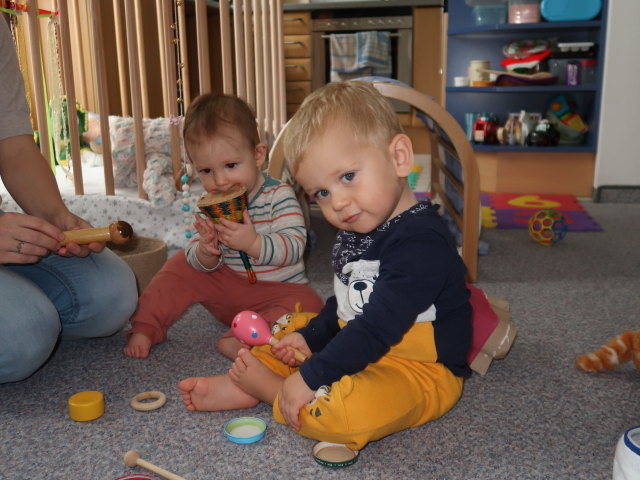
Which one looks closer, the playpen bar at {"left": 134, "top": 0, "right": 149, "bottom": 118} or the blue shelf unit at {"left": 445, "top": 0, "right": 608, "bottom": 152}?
the playpen bar at {"left": 134, "top": 0, "right": 149, "bottom": 118}

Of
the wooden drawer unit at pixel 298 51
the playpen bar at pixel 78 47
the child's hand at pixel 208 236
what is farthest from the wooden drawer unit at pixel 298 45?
the child's hand at pixel 208 236

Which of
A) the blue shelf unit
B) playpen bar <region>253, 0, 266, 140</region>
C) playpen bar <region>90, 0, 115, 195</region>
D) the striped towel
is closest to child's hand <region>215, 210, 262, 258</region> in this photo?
playpen bar <region>90, 0, 115, 195</region>

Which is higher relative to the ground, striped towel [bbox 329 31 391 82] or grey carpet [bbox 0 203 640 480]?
striped towel [bbox 329 31 391 82]

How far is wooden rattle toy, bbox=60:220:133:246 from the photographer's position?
0.97 metres

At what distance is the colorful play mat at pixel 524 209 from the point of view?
2.22 metres

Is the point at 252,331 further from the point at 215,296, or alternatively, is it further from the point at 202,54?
the point at 202,54

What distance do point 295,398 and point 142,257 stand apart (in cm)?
72

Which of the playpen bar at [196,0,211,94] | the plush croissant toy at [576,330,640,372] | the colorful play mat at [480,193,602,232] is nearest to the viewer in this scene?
the plush croissant toy at [576,330,640,372]

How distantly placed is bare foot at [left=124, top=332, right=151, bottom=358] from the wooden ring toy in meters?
0.16

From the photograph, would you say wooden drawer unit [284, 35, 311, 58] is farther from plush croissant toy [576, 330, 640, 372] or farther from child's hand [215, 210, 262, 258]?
plush croissant toy [576, 330, 640, 372]

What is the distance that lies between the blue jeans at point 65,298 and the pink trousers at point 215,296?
55 mm

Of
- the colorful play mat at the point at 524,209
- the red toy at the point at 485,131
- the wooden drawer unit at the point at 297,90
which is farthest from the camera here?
the wooden drawer unit at the point at 297,90

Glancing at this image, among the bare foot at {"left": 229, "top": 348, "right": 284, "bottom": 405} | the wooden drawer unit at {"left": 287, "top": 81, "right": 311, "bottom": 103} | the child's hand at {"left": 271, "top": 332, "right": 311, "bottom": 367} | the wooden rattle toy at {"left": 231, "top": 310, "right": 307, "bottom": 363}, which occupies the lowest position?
the bare foot at {"left": 229, "top": 348, "right": 284, "bottom": 405}

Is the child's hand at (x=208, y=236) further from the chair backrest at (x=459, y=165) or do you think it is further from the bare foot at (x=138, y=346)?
the chair backrest at (x=459, y=165)
